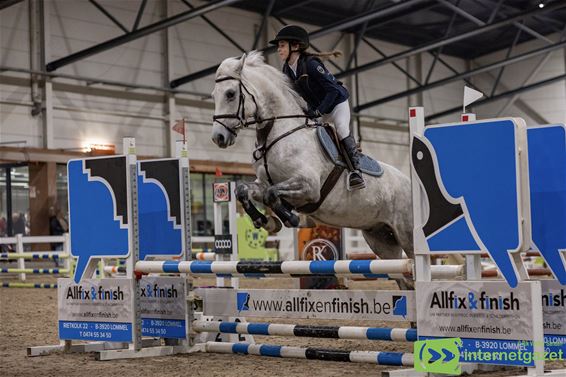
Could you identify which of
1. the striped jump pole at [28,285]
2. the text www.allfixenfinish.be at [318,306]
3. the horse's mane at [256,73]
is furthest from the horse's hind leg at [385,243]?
the striped jump pole at [28,285]

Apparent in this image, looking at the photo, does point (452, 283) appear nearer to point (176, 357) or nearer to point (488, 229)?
point (488, 229)

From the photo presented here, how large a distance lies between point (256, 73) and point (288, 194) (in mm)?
802

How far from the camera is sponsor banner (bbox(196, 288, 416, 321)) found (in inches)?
161

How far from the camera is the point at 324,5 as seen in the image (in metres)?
19.5

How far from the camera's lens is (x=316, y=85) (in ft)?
16.4

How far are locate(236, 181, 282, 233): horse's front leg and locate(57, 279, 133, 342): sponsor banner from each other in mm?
913

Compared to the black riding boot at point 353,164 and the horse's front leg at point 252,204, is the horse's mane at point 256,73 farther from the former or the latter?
the horse's front leg at point 252,204

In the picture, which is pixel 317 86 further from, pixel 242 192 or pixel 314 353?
pixel 314 353

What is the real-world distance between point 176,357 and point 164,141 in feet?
44.7

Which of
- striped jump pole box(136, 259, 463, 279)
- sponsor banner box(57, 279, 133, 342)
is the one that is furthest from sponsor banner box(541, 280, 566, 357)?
sponsor banner box(57, 279, 133, 342)

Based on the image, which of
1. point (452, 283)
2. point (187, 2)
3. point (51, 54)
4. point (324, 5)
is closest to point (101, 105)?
point (51, 54)

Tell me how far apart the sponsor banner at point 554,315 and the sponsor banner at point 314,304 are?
2.02 feet

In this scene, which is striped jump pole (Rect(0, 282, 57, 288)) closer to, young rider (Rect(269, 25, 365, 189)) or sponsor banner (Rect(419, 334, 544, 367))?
young rider (Rect(269, 25, 365, 189))

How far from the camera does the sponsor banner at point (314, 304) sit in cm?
408
